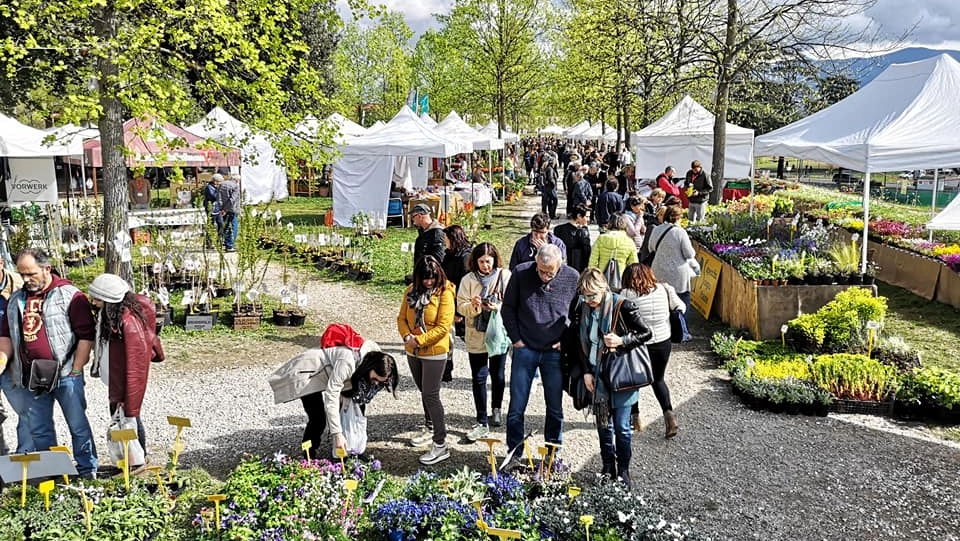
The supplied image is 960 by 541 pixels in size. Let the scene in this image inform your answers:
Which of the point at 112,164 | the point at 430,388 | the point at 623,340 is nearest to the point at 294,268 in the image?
the point at 112,164

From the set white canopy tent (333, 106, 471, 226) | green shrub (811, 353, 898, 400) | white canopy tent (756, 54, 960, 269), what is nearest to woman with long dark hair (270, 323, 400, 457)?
green shrub (811, 353, 898, 400)

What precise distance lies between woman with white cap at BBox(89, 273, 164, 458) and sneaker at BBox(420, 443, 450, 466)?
1.96 metres

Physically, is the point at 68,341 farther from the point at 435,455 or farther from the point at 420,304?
the point at 435,455

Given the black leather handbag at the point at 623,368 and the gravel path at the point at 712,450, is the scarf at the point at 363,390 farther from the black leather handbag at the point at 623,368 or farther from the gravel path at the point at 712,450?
the black leather handbag at the point at 623,368

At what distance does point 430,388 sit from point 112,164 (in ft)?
21.1

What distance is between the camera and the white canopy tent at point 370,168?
16953mm

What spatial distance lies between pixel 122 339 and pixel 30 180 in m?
16.0

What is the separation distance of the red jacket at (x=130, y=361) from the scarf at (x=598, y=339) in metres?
2.80

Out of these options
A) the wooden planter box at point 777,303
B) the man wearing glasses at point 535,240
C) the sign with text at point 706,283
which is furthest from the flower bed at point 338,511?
the sign with text at point 706,283

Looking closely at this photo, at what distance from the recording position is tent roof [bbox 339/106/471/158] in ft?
53.4

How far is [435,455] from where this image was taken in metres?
5.40

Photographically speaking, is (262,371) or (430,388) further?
(262,371)

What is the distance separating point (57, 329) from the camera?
474 centimetres

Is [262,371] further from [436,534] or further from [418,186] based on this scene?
[418,186]
